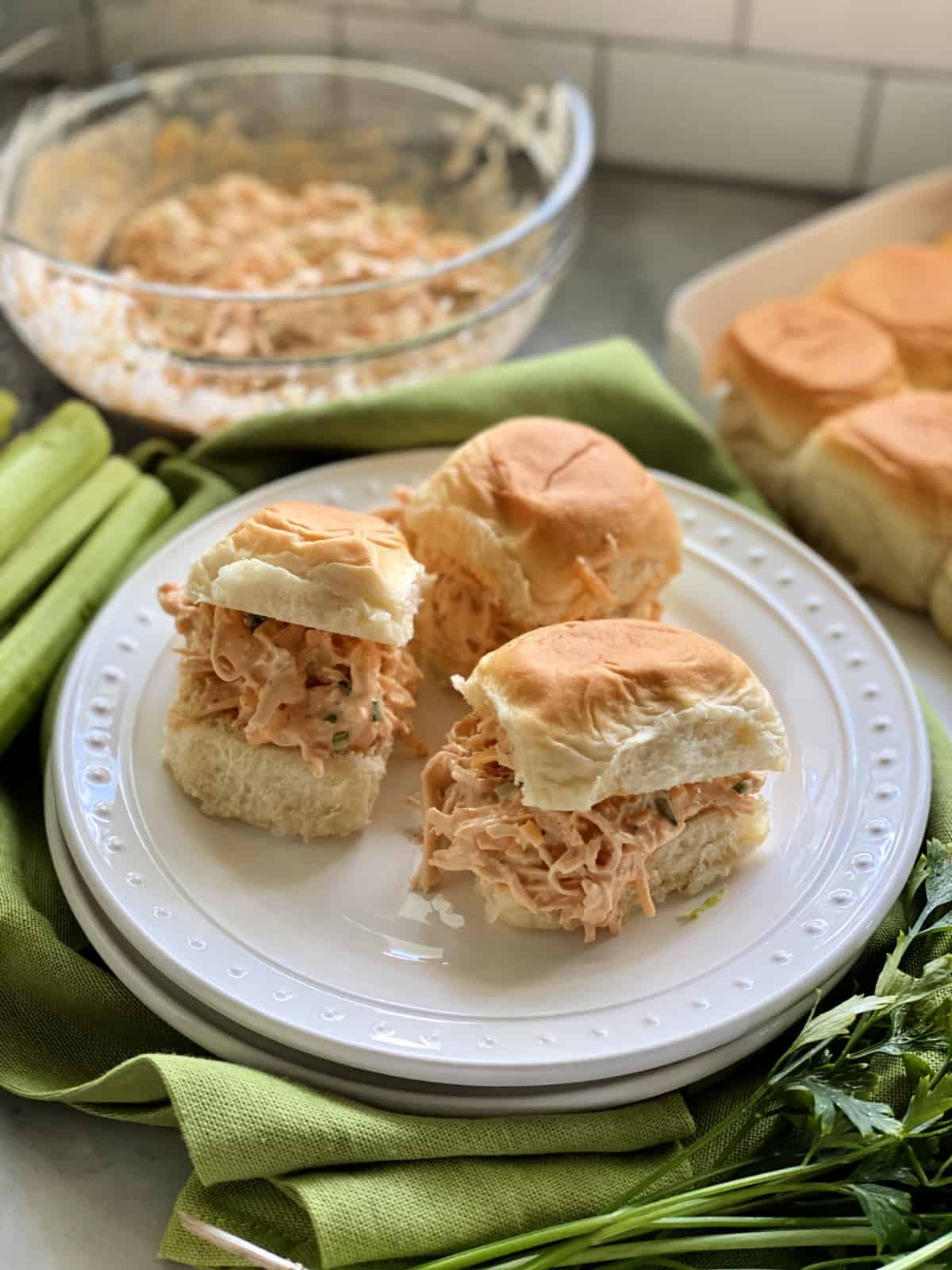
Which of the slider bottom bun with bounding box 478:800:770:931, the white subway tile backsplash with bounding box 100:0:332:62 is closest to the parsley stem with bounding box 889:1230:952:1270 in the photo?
the slider bottom bun with bounding box 478:800:770:931

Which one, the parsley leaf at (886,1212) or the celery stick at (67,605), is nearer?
the parsley leaf at (886,1212)

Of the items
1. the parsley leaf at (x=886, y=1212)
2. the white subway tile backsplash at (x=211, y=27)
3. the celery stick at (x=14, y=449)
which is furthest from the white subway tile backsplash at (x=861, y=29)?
the parsley leaf at (x=886, y=1212)

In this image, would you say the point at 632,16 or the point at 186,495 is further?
the point at 632,16

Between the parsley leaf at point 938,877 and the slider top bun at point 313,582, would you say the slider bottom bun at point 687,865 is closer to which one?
the parsley leaf at point 938,877

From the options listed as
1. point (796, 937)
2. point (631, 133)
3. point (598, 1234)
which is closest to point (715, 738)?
point (796, 937)

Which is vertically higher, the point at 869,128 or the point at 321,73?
the point at 321,73

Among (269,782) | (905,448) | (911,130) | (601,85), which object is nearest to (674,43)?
(601,85)

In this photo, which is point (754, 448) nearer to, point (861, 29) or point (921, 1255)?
point (861, 29)
